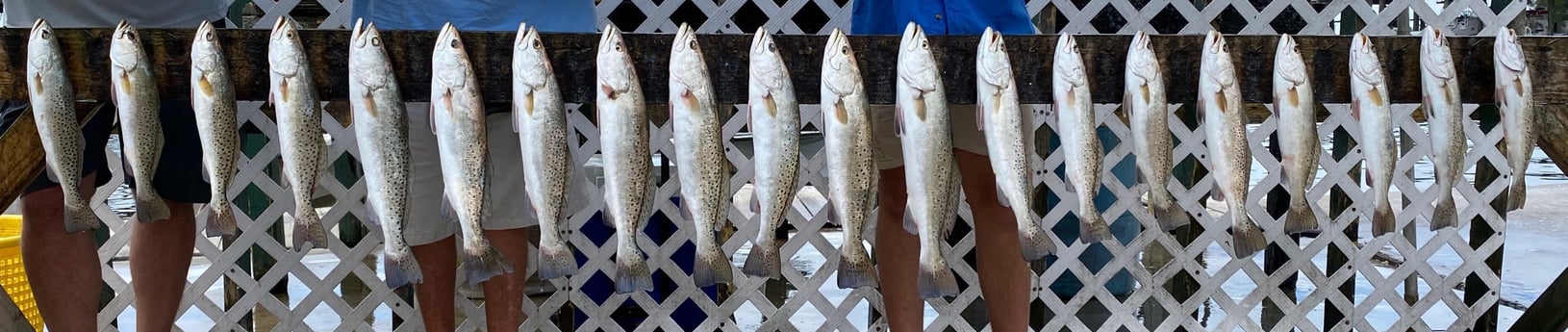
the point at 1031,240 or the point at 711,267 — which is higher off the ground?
the point at 1031,240

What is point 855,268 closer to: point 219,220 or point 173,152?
point 219,220

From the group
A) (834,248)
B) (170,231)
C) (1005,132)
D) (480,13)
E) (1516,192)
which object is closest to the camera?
(1005,132)

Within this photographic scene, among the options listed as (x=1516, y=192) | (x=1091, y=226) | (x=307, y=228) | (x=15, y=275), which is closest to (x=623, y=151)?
(x=307, y=228)

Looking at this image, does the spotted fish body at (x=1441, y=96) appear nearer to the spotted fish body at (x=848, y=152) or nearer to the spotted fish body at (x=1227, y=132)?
the spotted fish body at (x=1227, y=132)

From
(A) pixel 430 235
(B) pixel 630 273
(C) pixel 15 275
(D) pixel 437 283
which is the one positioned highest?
(B) pixel 630 273

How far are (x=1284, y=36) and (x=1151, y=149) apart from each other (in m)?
0.30

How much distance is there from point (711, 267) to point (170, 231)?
168 centimetres

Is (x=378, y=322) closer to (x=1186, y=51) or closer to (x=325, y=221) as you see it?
(x=325, y=221)

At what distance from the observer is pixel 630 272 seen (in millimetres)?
2326

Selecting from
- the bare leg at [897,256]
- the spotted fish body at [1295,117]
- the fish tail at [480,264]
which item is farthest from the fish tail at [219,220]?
the spotted fish body at [1295,117]

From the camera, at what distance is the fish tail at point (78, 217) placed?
2.45 meters

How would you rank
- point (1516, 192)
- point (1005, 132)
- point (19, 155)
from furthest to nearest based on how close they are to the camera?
1. point (1516, 192)
2. point (19, 155)
3. point (1005, 132)

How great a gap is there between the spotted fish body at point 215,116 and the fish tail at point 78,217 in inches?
12.2

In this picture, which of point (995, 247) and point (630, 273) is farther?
point (995, 247)
